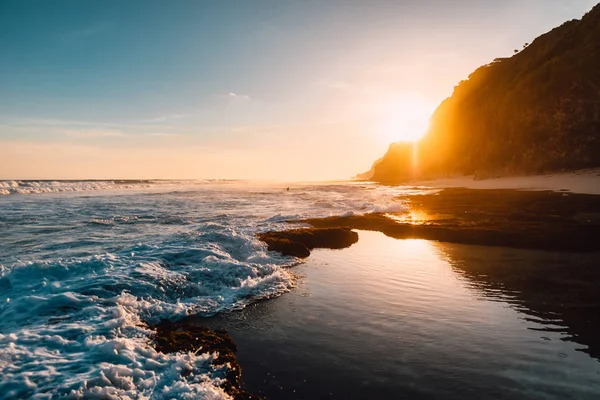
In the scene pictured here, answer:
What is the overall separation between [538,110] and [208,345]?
5824cm

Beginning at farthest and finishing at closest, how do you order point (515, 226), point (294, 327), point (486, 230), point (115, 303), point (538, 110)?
point (538, 110), point (515, 226), point (486, 230), point (115, 303), point (294, 327)

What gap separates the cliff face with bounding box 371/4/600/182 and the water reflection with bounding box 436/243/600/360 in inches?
1670

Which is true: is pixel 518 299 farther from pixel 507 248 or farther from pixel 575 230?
pixel 575 230

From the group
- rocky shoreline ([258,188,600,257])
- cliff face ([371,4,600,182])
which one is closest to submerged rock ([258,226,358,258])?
rocky shoreline ([258,188,600,257])

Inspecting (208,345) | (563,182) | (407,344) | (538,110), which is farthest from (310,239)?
(538,110)

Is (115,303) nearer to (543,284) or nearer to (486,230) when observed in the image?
(543,284)

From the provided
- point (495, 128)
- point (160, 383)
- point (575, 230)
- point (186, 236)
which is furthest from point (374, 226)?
point (495, 128)

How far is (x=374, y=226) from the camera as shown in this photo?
21.8 metres

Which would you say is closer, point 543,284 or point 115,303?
point 115,303

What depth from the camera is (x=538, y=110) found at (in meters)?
48.5

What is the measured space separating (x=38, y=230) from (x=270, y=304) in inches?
750

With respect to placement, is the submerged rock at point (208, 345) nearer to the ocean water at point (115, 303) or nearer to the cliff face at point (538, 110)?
the ocean water at point (115, 303)

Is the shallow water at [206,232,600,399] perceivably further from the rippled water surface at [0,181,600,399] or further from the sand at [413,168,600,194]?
the sand at [413,168,600,194]

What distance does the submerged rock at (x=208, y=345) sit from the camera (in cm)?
520
